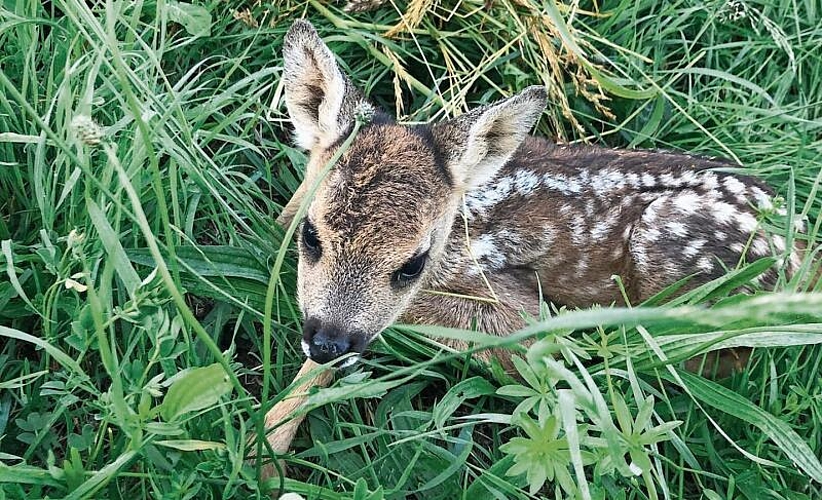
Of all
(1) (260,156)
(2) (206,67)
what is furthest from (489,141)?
(2) (206,67)

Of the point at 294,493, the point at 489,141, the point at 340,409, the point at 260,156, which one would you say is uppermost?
the point at 489,141

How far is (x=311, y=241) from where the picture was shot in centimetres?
295

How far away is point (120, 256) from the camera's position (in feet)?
7.97

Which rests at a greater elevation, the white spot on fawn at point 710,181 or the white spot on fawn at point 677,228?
the white spot on fawn at point 710,181

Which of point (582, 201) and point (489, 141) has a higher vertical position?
point (489, 141)

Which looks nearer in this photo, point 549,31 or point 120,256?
point 120,256

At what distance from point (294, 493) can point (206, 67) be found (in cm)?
206

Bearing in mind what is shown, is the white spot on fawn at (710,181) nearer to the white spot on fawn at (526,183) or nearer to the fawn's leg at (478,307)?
the white spot on fawn at (526,183)

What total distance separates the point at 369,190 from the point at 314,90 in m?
0.65

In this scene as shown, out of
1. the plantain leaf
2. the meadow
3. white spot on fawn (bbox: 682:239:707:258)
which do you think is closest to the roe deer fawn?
white spot on fawn (bbox: 682:239:707:258)

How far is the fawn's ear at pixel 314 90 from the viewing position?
3164 mm

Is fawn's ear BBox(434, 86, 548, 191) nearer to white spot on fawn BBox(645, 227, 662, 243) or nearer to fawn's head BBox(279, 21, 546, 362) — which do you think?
fawn's head BBox(279, 21, 546, 362)

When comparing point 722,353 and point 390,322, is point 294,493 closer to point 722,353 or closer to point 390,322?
point 390,322

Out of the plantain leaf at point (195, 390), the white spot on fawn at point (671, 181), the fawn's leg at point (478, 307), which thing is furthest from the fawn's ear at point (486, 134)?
the plantain leaf at point (195, 390)
